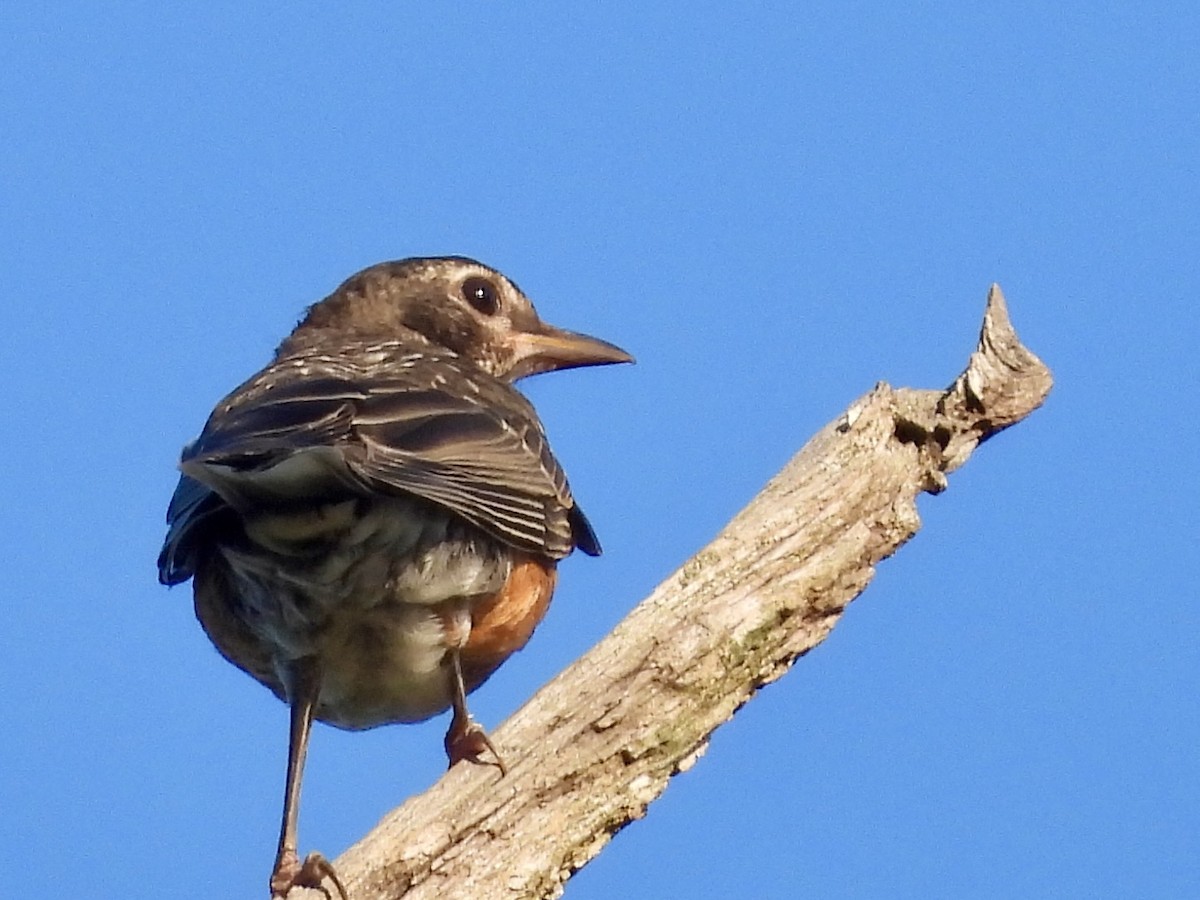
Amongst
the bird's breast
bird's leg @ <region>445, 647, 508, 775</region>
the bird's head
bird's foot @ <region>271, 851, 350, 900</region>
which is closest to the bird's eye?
the bird's head

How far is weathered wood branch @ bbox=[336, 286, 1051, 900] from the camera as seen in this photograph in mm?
5438

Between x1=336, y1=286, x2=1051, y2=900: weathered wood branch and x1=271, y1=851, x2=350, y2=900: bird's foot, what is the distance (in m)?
0.06

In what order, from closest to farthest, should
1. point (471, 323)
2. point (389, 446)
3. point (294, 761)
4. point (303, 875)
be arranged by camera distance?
point (303, 875)
point (389, 446)
point (294, 761)
point (471, 323)

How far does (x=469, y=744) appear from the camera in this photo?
241 inches

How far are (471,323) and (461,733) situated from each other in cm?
310

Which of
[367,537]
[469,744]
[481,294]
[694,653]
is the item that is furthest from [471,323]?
[694,653]

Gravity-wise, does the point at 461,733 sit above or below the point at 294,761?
below

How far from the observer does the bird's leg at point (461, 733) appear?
18.6 ft

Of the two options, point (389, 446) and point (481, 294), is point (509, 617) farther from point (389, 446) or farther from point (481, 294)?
point (481, 294)

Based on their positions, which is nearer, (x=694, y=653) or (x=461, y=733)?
(x=694, y=653)

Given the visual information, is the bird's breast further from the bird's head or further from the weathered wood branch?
the bird's head

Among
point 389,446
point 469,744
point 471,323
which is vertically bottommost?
point 469,744

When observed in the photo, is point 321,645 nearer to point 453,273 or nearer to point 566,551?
point 566,551

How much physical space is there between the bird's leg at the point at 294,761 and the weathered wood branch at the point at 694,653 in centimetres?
69
